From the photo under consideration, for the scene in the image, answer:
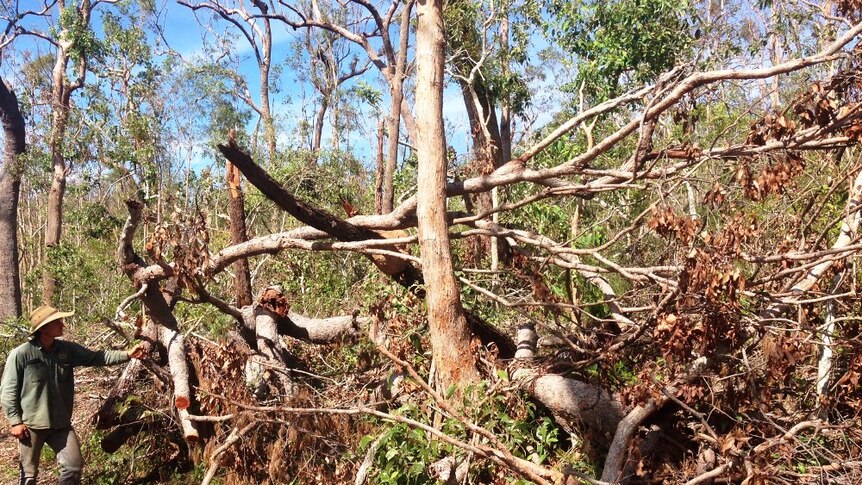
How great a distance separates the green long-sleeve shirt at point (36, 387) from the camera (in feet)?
16.5

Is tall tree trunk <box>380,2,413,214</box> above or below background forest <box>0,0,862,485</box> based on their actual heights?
above

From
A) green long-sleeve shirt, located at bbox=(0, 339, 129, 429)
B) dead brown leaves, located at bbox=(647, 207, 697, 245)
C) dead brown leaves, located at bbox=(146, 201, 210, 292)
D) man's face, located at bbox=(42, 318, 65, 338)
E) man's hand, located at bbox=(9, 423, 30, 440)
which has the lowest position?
man's hand, located at bbox=(9, 423, 30, 440)

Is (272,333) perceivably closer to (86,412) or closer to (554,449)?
(86,412)

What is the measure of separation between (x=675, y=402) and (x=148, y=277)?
14.2 ft

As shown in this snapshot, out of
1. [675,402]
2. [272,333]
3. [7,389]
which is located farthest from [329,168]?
[675,402]

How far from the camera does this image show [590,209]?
8.90 meters

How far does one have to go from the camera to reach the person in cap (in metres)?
5.05

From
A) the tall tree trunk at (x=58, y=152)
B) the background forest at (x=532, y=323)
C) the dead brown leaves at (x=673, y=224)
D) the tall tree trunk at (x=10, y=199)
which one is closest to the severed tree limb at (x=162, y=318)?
the background forest at (x=532, y=323)

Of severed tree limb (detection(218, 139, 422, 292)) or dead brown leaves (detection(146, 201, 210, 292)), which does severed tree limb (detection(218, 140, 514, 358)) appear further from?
dead brown leaves (detection(146, 201, 210, 292))

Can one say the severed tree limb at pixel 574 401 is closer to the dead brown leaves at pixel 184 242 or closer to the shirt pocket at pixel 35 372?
the dead brown leaves at pixel 184 242

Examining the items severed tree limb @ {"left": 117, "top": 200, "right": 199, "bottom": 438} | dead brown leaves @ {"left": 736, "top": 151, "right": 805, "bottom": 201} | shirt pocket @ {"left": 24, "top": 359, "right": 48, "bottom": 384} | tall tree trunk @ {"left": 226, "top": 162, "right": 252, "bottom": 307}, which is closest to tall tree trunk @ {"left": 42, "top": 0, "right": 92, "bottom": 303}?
tall tree trunk @ {"left": 226, "top": 162, "right": 252, "bottom": 307}

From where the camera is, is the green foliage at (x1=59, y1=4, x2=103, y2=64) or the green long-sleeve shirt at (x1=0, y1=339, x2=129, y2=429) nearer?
the green long-sleeve shirt at (x1=0, y1=339, x2=129, y2=429)

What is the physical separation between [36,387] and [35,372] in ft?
0.35

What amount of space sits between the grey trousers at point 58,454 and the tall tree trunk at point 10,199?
8.82 m
